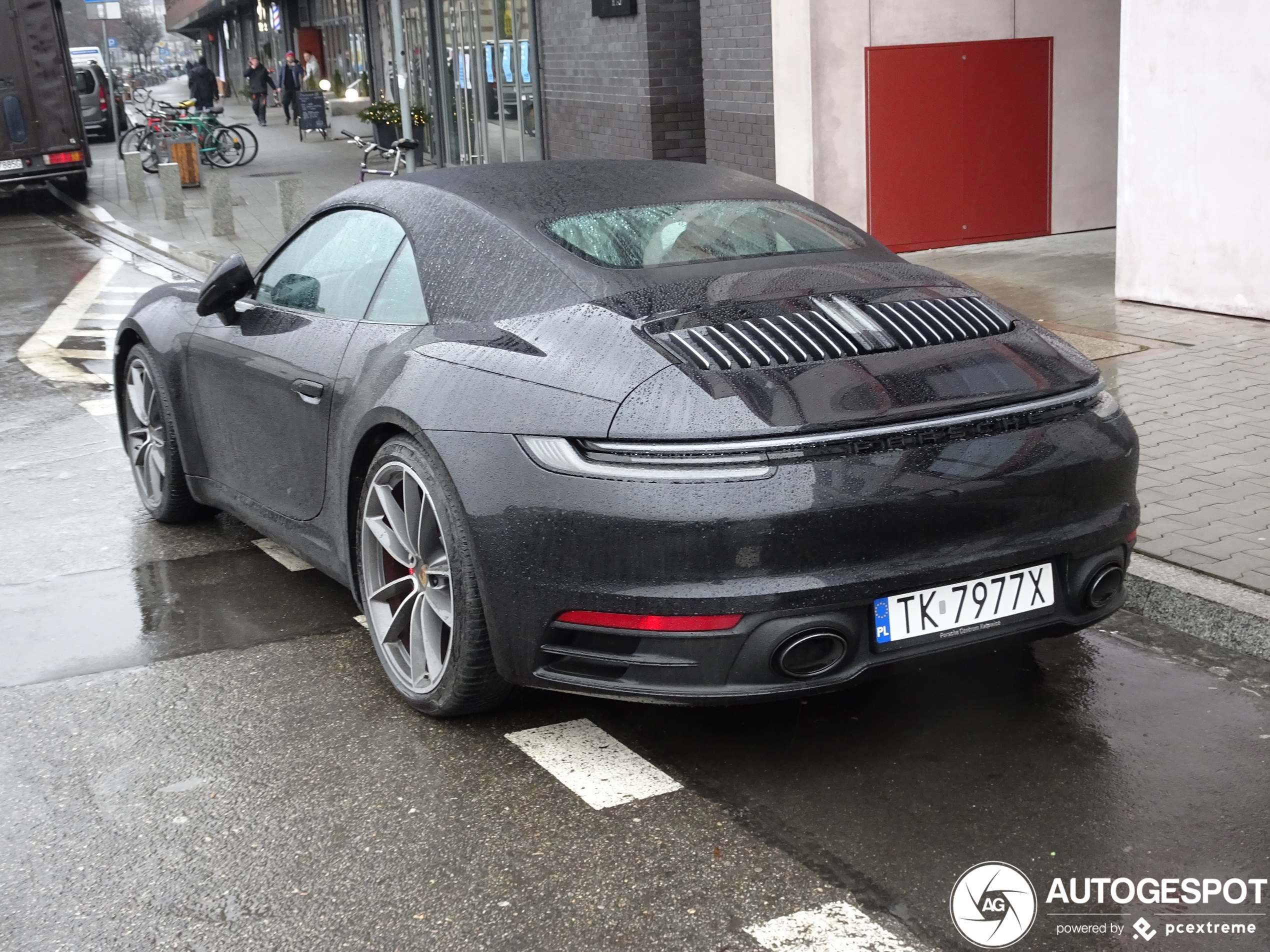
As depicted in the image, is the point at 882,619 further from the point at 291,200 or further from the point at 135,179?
the point at 135,179

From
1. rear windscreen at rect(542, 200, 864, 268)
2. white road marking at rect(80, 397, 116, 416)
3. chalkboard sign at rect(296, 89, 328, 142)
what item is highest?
rear windscreen at rect(542, 200, 864, 268)

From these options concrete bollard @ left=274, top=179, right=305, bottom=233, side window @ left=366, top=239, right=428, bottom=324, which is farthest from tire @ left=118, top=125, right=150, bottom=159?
side window @ left=366, top=239, right=428, bottom=324

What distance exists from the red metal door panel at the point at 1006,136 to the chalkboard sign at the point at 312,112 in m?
22.7

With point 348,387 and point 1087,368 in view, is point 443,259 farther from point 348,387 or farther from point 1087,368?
point 1087,368

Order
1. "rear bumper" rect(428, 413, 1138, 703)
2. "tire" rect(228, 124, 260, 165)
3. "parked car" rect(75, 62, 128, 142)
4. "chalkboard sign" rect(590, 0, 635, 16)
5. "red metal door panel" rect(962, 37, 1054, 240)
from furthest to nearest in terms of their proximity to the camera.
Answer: "parked car" rect(75, 62, 128, 142) < "tire" rect(228, 124, 260, 165) < "chalkboard sign" rect(590, 0, 635, 16) < "red metal door panel" rect(962, 37, 1054, 240) < "rear bumper" rect(428, 413, 1138, 703)

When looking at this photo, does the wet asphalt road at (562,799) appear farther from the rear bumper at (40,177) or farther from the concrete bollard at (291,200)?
the rear bumper at (40,177)

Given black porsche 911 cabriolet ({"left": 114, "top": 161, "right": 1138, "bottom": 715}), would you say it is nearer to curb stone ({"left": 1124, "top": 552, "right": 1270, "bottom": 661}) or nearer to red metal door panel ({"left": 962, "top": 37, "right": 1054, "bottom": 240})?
curb stone ({"left": 1124, "top": 552, "right": 1270, "bottom": 661})

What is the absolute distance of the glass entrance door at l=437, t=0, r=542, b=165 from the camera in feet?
66.1

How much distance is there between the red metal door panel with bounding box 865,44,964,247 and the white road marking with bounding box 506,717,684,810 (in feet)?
30.0

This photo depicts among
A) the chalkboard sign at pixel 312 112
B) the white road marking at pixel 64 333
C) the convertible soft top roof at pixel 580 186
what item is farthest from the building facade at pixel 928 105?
the chalkboard sign at pixel 312 112

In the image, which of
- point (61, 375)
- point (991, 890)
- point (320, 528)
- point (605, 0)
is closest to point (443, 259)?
point (320, 528)

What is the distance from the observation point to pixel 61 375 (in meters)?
9.83

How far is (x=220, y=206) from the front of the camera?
16984 mm

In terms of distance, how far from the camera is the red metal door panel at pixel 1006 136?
500 inches
